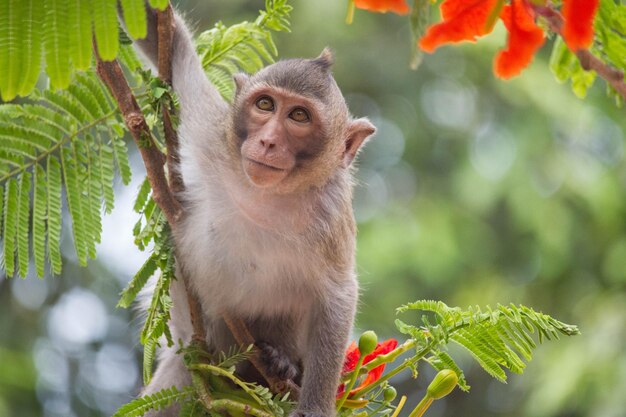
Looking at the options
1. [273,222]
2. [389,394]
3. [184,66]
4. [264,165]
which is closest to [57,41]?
[184,66]

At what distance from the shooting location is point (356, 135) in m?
5.25

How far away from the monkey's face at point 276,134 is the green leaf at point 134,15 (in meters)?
1.85

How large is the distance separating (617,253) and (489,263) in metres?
2.26

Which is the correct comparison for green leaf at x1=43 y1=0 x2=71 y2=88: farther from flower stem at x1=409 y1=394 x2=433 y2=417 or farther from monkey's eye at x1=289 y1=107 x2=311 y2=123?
monkey's eye at x1=289 y1=107 x2=311 y2=123

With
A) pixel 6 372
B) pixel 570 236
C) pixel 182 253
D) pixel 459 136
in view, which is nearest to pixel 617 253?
A: pixel 570 236

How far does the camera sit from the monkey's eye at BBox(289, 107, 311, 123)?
494cm

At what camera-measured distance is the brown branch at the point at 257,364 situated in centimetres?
446

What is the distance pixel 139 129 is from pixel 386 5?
176 cm

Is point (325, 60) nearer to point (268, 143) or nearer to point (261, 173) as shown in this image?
point (268, 143)

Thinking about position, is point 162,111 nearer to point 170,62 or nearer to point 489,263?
point 170,62

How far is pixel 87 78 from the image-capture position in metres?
4.35

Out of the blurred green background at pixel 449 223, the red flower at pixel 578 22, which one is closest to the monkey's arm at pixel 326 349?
the red flower at pixel 578 22

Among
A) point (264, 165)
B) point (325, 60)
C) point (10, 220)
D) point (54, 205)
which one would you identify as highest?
point (325, 60)

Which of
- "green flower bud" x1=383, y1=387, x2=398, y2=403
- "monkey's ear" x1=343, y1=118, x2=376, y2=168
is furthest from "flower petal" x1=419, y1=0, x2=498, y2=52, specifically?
"monkey's ear" x1=343, y1=118, x2=376, y2=168
